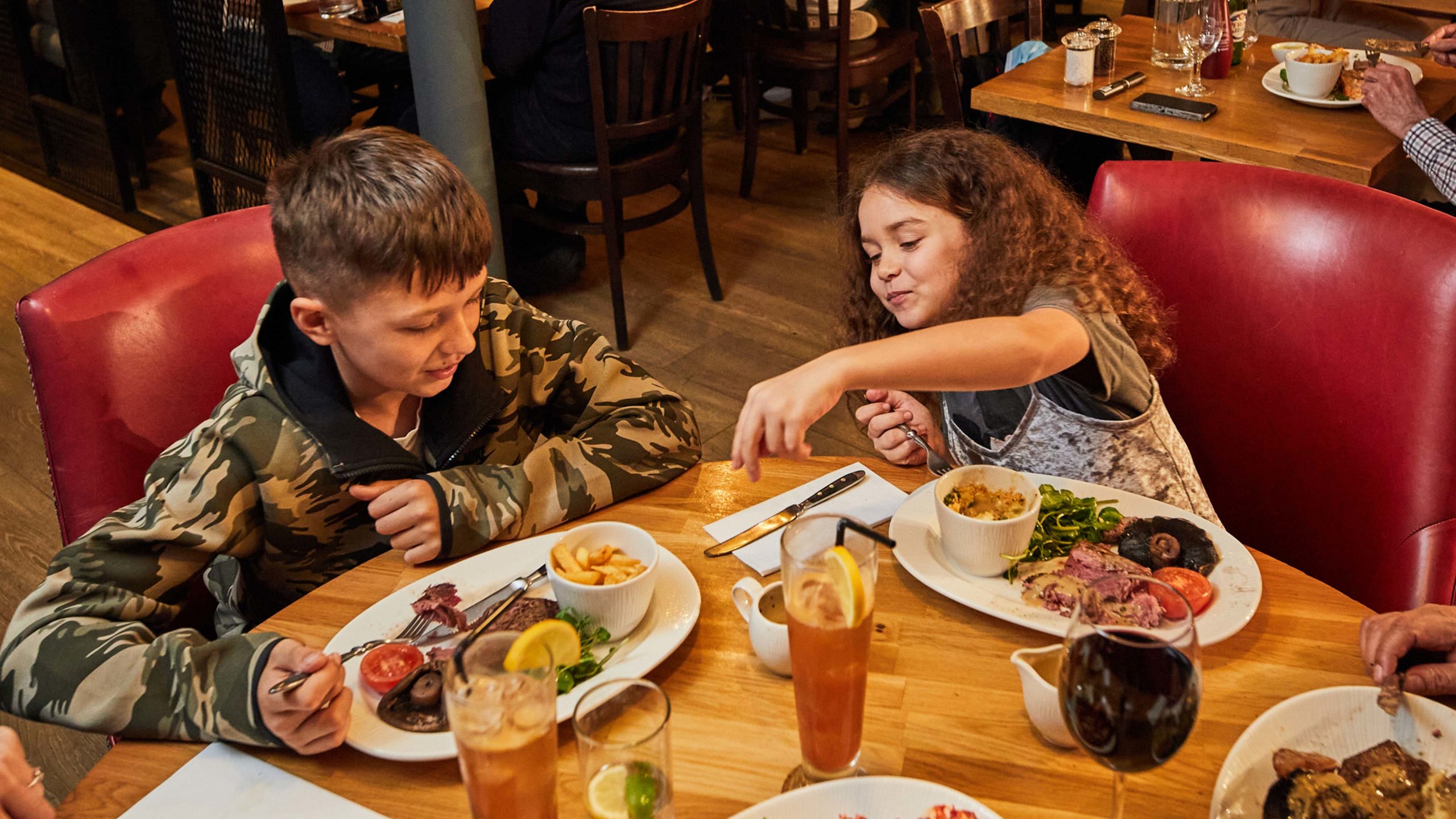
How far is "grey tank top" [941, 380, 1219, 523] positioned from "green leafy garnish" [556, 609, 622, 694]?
648 millimetres

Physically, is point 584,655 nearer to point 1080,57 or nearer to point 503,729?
point 503,729

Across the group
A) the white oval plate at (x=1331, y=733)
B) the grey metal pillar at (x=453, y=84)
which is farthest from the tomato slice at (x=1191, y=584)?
the grey metal pillar at (x=453, y=84)

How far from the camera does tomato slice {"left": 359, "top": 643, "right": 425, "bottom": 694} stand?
1.09 meters

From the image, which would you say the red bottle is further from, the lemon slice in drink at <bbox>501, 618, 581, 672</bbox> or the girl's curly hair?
the lemon slice in drink at <bbox>501, 618, 581, 672</bbox>

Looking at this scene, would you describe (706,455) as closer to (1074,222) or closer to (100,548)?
(1074,222)

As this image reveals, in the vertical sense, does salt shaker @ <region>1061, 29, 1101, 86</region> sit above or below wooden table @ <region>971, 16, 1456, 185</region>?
above

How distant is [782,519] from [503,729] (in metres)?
0.60

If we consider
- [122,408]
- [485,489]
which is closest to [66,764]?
[122,408]

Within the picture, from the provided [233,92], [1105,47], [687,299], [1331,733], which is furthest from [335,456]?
[233,92]

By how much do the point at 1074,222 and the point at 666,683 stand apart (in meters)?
0.93

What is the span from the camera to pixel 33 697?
3.57ft

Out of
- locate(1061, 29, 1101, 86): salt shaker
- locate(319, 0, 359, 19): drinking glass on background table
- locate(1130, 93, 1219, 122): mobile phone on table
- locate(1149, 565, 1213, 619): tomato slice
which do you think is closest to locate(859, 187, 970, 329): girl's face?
locate(1149, 565, 1213, 619): tomato slice

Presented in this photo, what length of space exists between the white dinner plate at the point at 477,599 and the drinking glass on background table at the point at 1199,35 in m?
2.19

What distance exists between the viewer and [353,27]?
11.6ft
